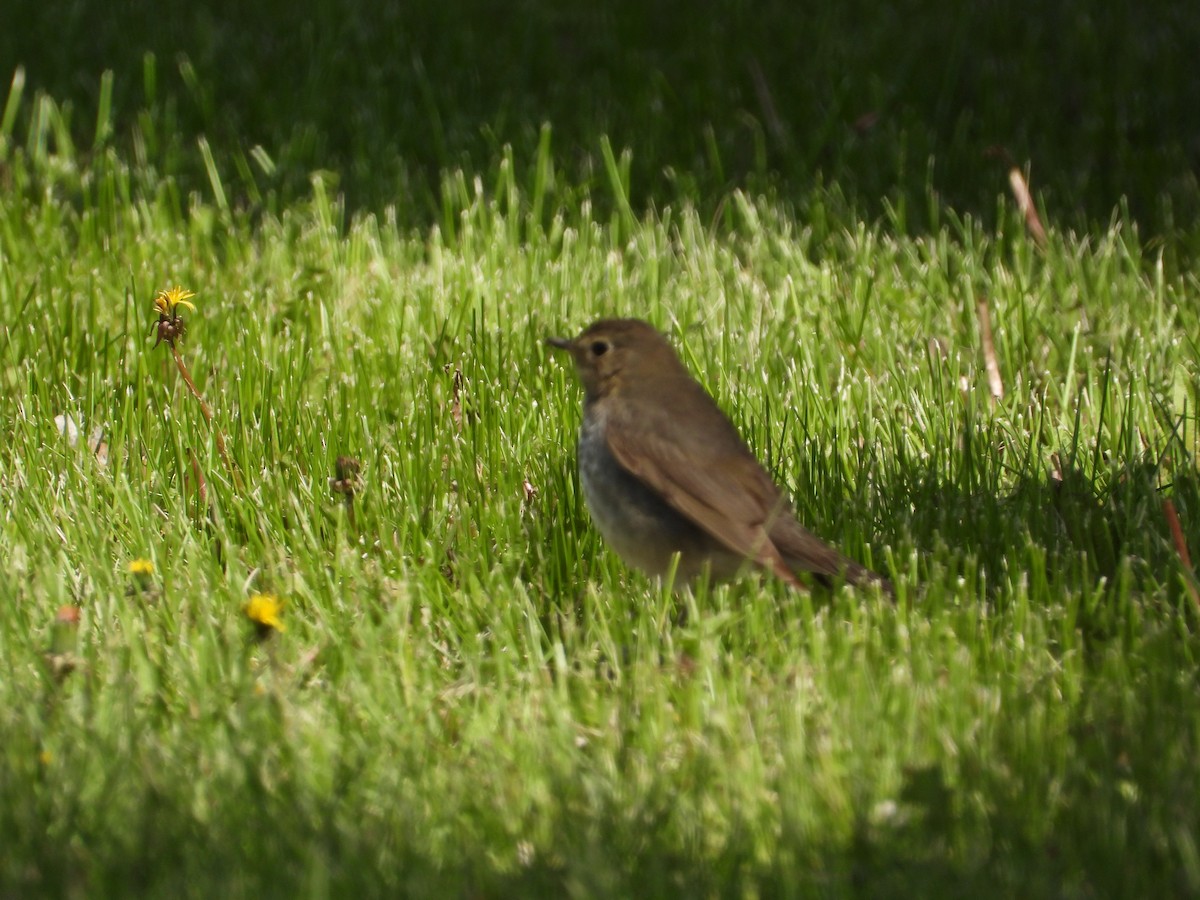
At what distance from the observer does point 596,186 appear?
6727 mm

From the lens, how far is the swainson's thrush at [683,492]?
367 centimetres

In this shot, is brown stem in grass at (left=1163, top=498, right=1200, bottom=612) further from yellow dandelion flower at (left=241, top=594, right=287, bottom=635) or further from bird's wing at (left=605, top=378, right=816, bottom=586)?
yellow dandelion flower at (left=241, top=594, right=287, bottom=635)

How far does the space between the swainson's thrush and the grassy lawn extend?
106 millimetres

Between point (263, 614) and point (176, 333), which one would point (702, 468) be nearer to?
point (263, 614)

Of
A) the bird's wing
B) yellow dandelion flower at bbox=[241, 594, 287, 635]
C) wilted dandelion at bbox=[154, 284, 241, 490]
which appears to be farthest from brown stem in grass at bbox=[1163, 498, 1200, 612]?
wilted dandelion at bbox=[154, 284, 241, 490]

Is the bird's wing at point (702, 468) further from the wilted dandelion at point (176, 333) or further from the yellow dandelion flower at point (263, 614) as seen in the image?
the wilted dandelion at point (176, 333)

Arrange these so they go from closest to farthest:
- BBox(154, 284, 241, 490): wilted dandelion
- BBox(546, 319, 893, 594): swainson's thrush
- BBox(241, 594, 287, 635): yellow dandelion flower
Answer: BBox(241, 594, 287, 635): yellow dandelion flower, BBox(546, 319, 893, 594): swainson's thrush, BBox(154, 284, 241, 490): wilted dandelion

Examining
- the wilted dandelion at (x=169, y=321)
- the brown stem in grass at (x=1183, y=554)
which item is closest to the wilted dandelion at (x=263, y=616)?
the wilted dandelion at (x=169, y=321)

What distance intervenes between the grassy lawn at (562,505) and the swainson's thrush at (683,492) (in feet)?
0.35

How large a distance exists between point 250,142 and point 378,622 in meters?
3.95

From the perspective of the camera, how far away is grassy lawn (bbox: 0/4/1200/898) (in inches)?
109

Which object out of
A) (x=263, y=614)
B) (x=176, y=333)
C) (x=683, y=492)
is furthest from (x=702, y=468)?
(x=176, y=333)

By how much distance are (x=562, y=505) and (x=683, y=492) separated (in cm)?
55

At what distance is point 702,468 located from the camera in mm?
3816
